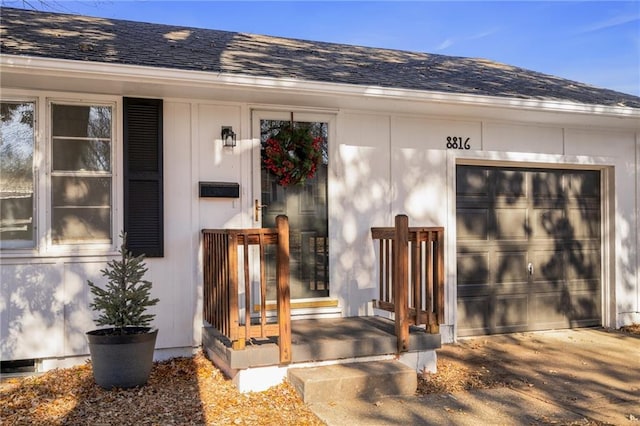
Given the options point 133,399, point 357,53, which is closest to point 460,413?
point 133,399

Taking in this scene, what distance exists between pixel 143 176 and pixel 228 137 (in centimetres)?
88

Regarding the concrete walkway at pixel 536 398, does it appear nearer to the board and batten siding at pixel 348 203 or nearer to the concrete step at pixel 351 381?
the concrete step at pixel 351 381

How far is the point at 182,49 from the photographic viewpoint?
5.71 meters

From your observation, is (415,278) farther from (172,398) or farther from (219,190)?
(172,398)

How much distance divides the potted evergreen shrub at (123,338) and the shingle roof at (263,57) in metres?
1.73

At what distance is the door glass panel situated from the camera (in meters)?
Result: 5.59

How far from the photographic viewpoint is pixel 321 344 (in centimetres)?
450

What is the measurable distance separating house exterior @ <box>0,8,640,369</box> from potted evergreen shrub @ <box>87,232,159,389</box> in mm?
764

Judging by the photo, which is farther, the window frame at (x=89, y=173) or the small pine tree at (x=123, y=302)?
the window frame at (x=89, y=173)

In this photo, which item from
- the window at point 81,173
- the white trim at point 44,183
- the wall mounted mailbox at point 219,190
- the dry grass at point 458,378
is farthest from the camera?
the wall mounted mailbox at point 219,190

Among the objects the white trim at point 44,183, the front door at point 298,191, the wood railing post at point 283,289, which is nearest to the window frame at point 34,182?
the white trim at point 44,183

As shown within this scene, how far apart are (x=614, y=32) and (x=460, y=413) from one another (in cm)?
1381

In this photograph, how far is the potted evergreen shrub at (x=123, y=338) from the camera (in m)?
4.19

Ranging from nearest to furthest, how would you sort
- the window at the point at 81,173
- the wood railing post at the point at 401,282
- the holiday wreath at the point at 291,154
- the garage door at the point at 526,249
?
the wood railing post at the point at 401,282 < the window at the point at 81,173 < the holiday wreath at the point at 291,154 < the garage door at the point at 526,249
